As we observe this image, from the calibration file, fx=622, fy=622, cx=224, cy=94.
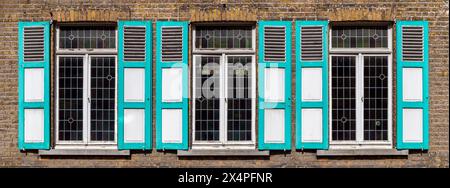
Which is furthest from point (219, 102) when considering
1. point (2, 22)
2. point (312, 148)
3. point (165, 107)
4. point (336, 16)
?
point (2, 22)

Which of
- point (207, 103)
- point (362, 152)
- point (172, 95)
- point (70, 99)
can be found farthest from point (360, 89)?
point (70, 99)

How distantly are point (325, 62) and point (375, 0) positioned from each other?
1.24m

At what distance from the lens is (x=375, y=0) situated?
952cm

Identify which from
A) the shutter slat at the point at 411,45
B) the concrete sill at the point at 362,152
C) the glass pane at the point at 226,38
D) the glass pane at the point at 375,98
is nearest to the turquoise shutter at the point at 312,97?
the concrete sill at the point at 362,152

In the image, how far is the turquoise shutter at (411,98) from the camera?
9406 millimetres

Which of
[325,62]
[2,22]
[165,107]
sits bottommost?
[165,107]

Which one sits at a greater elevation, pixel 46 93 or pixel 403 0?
pixel 403 0

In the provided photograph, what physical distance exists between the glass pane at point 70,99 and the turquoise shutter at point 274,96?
2.79 metres

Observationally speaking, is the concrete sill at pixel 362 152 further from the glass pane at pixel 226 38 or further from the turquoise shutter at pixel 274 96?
the glass pane at pixel 226 38

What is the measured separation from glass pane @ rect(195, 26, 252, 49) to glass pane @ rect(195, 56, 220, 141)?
21 centimetres

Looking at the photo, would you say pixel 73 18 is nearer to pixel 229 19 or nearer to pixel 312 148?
pixel 229 19

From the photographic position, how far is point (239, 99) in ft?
31.4

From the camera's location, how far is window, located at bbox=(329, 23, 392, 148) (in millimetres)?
9547

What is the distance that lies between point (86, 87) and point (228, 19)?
2432mm
